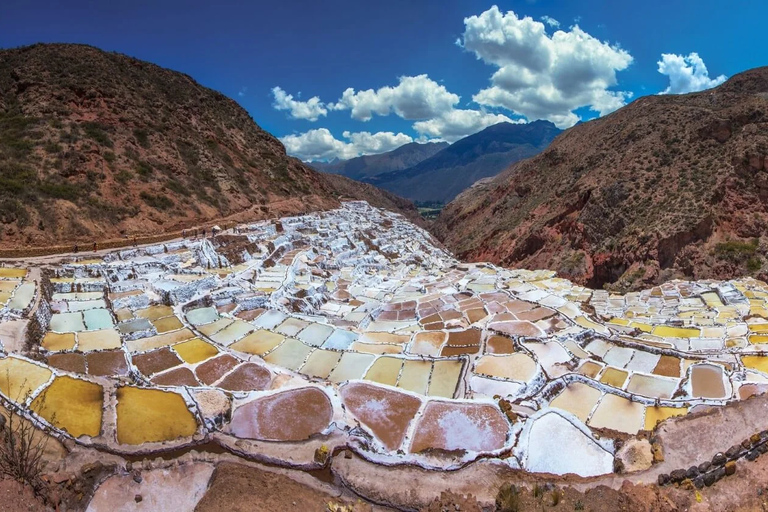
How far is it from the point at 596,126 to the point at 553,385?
69.3m

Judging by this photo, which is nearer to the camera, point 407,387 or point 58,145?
point 407,387

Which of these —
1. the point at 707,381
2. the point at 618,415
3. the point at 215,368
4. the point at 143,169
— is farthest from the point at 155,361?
the point at 143,169

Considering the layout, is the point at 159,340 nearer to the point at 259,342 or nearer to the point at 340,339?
the point at 259,342

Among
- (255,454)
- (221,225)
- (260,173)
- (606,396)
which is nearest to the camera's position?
(255,454)

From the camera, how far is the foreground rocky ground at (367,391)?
364 inches

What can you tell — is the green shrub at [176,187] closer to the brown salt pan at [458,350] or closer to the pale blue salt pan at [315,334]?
the pale blue salt pan at [315,334]

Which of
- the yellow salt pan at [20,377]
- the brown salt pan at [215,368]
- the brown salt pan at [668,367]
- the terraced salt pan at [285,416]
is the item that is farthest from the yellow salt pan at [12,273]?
the brown salt pan at [668,367]

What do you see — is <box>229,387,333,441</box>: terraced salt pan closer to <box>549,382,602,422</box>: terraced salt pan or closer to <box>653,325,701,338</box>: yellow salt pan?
<box>549,382,602,422</box>: terraced salt pan

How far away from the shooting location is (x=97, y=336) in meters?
15.5

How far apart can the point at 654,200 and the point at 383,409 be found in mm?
39094

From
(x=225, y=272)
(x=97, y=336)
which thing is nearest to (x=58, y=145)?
(x=225, y=272)

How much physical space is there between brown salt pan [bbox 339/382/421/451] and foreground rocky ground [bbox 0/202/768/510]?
52mm

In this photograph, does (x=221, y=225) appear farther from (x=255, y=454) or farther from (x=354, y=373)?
(x=255, y=454)

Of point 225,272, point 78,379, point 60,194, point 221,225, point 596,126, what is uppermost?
point 596,126
